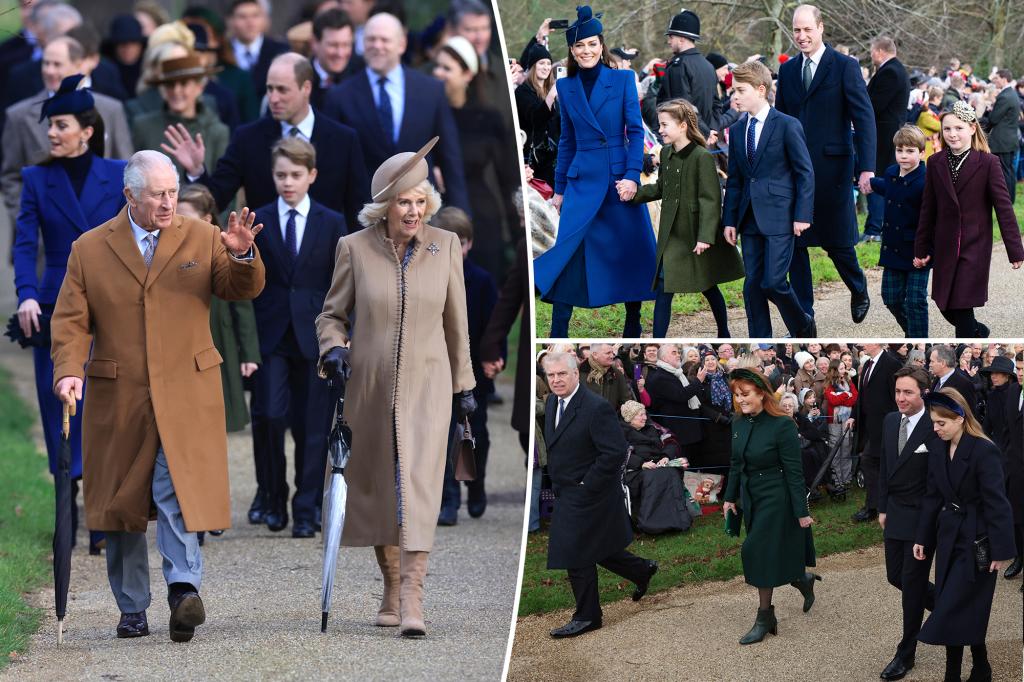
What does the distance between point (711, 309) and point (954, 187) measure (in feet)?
3.78

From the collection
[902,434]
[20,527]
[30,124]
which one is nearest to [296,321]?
[20,527]

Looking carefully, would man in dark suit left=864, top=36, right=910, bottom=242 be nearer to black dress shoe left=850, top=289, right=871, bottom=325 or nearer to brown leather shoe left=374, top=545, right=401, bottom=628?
black dress shoe left=850, top=289, right=871, bottom=325

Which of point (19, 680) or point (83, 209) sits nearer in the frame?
point (19, 680)

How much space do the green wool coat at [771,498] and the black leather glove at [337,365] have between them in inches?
58.5

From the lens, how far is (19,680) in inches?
273

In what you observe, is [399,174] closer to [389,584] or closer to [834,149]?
[389,584]

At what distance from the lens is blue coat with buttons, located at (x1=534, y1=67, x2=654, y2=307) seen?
7918 millimetres

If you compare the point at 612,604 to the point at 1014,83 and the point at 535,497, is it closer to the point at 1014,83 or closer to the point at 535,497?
the point at 535,497

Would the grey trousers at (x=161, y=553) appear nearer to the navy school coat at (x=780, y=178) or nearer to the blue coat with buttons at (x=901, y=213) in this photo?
the navy school coat at (x=780, y=178)

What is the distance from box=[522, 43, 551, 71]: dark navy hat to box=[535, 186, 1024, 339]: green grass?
1.05 m

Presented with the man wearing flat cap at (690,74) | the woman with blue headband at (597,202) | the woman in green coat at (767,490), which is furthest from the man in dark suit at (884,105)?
the woman in green coat at (767,490)

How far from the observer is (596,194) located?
26.4ft

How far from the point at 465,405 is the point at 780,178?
1799mm

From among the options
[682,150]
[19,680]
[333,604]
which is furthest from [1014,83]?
[19,680]
